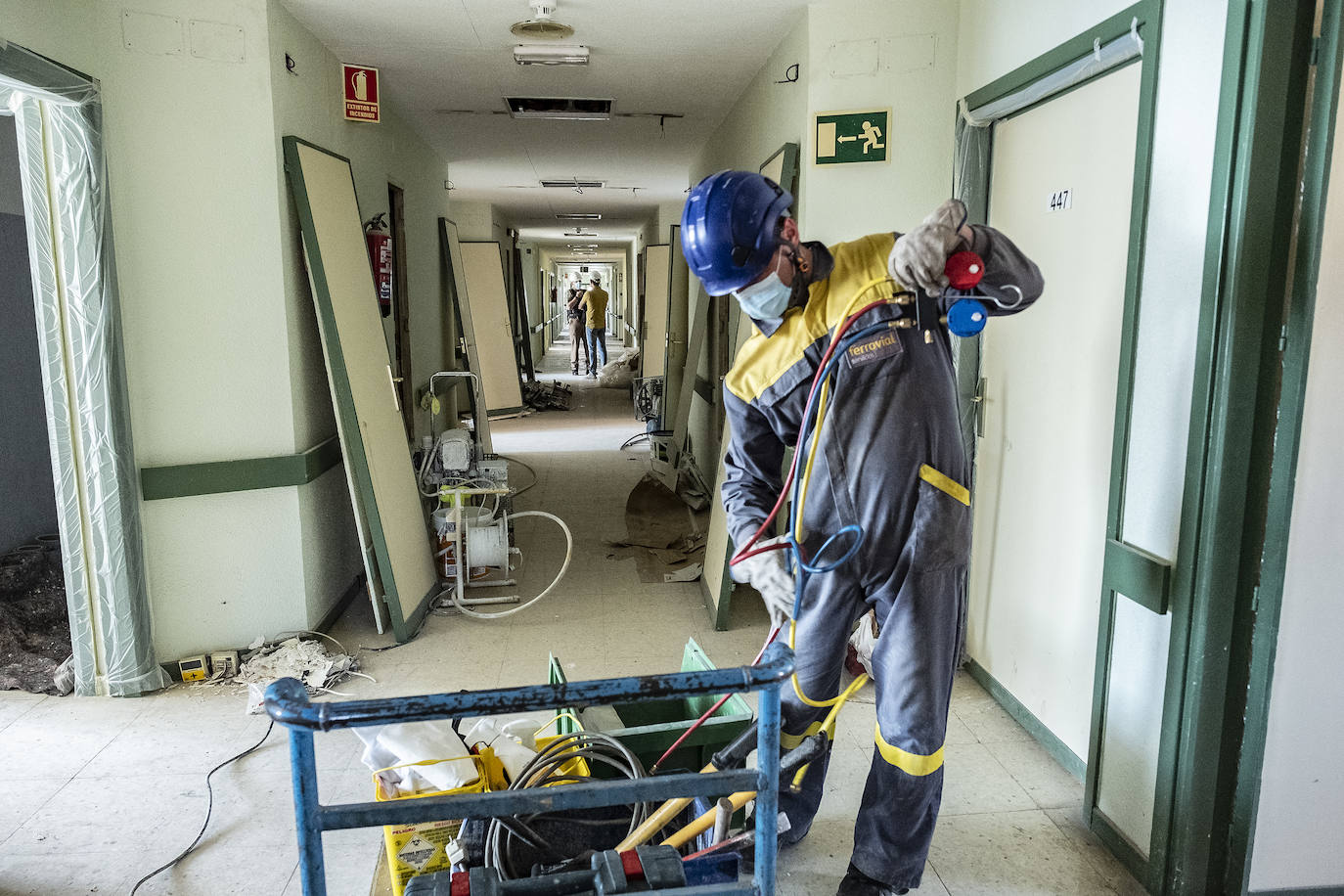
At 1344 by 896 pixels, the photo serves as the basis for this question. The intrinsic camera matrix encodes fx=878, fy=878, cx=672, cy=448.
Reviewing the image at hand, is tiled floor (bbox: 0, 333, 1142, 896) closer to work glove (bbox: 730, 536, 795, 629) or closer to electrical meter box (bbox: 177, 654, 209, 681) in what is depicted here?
electrical meter box (bbox: 177, 654, 209, 681)

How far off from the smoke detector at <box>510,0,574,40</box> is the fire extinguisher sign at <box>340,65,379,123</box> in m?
0.77

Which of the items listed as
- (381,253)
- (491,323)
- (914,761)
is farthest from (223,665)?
(491,323)

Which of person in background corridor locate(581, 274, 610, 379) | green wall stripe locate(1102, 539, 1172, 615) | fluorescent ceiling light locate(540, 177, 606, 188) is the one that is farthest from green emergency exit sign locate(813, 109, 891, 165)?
person in background corridor locate(581, 274, 610, 379)

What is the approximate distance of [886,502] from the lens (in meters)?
1.81

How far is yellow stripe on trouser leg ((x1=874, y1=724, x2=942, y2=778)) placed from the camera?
6.13 ft

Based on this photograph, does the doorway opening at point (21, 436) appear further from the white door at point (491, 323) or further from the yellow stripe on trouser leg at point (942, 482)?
the white door at point (491, 323)

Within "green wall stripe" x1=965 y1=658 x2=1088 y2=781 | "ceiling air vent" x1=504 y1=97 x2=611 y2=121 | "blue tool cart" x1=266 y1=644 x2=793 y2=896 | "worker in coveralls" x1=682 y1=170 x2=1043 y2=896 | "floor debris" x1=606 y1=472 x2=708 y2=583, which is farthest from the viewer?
"ceiling air vent" x1=504 y1=97 x2=611 y2=121

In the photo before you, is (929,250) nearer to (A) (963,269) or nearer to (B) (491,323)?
(A) (963,269)

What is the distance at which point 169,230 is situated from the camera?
3074 millimetres

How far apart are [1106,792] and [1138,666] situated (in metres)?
0.38

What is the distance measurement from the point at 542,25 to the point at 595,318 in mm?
10219

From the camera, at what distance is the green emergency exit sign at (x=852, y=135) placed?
3162 mm

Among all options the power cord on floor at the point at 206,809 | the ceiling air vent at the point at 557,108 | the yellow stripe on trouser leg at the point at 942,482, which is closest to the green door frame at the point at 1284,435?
the yellow stripe on trouser leg at the point at 942,482

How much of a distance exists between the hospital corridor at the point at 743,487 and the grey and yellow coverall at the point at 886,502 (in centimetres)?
1
